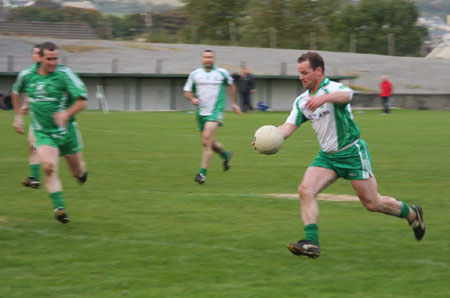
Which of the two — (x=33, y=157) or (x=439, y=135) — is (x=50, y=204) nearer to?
(x=33, y=157)

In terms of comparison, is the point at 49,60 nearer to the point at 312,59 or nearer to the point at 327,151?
the point at 312,59

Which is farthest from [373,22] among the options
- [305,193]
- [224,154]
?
[305,193]

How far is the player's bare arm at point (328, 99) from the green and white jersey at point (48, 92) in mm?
3206

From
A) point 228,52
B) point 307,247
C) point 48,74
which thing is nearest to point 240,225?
point 307,247

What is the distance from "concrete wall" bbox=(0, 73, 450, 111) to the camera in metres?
46.3

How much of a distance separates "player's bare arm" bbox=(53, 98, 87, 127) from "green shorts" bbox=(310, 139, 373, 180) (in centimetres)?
311

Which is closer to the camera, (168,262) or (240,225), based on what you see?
(168,262)

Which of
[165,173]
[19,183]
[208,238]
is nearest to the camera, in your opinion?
[208,238]

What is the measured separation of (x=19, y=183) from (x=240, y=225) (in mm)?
5118

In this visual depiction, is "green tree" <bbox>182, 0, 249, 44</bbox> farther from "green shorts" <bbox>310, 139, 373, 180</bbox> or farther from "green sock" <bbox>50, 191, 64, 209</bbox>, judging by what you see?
"green shorts" <bbox>310, 139, 373, 180</bbox>

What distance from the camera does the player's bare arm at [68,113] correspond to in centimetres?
873

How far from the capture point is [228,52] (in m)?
62.6

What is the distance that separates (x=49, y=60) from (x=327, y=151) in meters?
3.43

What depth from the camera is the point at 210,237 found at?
26.5 ft
